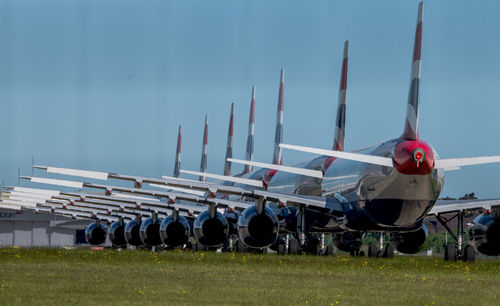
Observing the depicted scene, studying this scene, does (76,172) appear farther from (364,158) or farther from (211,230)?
(211,230)

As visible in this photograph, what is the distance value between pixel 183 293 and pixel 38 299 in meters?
3.03

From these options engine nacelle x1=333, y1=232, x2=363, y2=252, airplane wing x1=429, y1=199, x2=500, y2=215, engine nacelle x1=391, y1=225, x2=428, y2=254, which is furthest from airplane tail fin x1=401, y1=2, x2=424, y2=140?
engine nacelle x1=333, y1=232, x2=363, y2=252

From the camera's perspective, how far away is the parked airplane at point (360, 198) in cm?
3080

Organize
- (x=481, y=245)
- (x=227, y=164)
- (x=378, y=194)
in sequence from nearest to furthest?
(x=378, y=194)
(x=481, y=245)
(x=227, y=164)

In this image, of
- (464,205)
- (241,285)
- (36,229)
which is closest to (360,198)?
(464,205)

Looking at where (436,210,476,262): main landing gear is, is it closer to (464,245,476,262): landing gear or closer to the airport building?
(464,245,476,262): landing gear

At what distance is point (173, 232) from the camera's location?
54.9 meters

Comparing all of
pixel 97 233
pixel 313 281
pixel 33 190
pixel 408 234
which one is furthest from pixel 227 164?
pixel 313 281

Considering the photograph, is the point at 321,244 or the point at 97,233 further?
the point at 97,233

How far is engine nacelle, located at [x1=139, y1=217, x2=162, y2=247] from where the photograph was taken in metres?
61.0

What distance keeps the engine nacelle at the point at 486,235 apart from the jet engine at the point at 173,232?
72.3 feet

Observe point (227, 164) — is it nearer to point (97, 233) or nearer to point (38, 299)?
point (97, 233)

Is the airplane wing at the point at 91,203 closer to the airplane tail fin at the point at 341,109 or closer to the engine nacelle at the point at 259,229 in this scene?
the airplane tail fin at the point at 341,109

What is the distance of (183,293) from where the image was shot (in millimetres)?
18156
